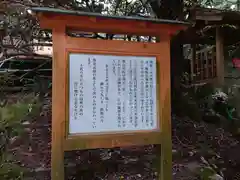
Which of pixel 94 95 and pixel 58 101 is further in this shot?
pixel 94 95

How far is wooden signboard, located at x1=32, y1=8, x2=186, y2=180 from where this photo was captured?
2807 millimetres

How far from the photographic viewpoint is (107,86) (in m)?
2.97

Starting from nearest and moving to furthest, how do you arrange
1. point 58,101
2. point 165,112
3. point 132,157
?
point 58,101 < point 165,112 < point 132,157

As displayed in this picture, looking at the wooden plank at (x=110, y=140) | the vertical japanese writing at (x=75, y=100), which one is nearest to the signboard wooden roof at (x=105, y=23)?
the vertical japanese writing at (x=75, y=100)

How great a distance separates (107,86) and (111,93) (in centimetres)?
10

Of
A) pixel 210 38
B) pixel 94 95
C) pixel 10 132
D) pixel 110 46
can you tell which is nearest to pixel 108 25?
pixel 110 46

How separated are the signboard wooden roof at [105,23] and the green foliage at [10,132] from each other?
1982mm

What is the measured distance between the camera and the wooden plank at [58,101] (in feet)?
9.13

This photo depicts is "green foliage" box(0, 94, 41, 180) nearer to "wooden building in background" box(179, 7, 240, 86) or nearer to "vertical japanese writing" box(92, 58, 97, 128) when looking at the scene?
"vertical japanese writing" box(92, 58, 97, 128)

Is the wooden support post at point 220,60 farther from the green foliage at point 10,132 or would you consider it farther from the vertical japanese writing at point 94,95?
the vertical japanese writing at point 94,95

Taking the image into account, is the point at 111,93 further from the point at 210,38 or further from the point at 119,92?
the point at 210,38

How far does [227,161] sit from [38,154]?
3547mm

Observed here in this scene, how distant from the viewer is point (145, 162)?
432 cm

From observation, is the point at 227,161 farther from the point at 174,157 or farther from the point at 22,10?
the point at 22,10
